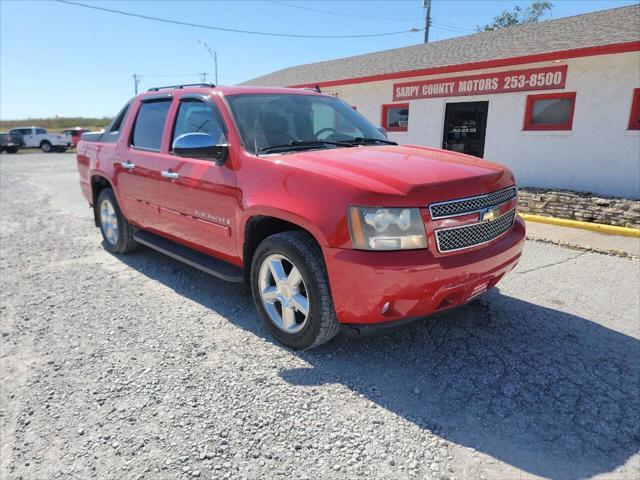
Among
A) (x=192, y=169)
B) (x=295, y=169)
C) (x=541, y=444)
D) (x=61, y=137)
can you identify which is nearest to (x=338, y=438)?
(x=541, y=444)

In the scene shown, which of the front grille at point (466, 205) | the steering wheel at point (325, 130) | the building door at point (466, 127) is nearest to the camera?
the front grille at point (466, 205)

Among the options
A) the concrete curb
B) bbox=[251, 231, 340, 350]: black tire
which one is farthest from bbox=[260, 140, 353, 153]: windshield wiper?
the concrete curb

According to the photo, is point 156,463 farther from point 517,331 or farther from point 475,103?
point 475,103

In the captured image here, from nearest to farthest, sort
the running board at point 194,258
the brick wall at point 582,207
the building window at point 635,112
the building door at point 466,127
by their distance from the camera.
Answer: the running board at point 194,258 < the brick wall at point 582,207 < the building window at point 635,112 < the building door at point 466,127

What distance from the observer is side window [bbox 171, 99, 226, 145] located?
155 inches

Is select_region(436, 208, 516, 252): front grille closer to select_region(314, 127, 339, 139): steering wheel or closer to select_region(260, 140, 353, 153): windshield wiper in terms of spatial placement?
select_region(260, 140, 353, 153): windshield wiper

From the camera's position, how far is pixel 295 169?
10.2 feet

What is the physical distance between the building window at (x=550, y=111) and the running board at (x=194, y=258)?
8.83 m

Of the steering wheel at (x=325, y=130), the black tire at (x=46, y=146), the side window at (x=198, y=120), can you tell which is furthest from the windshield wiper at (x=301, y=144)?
the black tire at (x=46, y=146)

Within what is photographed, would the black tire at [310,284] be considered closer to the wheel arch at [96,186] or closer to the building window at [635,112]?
the wheel arch at [96,186]

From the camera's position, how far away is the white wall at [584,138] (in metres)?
9.02

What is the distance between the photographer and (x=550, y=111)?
33.8 feet

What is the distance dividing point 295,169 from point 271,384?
55.9 inches

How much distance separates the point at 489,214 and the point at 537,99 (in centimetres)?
876
